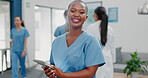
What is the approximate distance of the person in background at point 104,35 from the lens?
92.2 inches

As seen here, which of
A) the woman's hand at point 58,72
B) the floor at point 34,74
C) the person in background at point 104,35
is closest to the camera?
the woman's hand at point 58,72

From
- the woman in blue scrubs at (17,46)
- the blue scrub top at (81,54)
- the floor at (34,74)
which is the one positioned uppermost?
the blue scrub top at (81,54)

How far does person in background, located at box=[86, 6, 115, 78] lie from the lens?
7.68 feet

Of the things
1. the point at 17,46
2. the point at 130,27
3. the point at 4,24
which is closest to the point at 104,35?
the point at 17,46

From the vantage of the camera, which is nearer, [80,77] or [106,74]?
[80,77]

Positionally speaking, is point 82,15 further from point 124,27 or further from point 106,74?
point 124,27

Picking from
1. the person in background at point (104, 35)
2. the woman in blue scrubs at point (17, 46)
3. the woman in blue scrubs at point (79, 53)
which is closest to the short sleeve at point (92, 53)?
the woman in blue scrubs at point (79, 53)

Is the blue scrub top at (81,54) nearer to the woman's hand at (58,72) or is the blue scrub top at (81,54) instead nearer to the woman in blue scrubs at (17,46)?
the woman's hand at (58,72)

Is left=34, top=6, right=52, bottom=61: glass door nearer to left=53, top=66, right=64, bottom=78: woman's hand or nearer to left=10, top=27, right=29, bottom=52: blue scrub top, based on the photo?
left=10, top=27, right=29, bottom=52: blue scrub top

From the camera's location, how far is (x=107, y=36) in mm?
2400

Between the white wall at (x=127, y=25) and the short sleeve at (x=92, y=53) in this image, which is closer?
the short sleeve at (x=92, y=53)

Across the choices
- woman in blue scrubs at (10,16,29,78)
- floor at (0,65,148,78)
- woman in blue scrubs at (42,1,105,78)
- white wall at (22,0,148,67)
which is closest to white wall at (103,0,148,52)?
white wall at (22,0,148,67)

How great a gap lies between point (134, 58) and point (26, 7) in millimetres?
3038

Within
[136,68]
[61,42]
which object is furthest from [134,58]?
[61,42]
